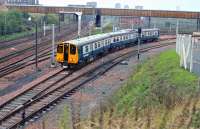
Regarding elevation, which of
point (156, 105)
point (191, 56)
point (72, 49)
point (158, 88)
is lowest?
point (158, 88)

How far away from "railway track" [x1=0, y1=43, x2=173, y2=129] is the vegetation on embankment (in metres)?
3.34

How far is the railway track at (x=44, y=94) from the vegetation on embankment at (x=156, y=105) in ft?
11.0

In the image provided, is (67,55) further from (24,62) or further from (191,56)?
(191,56)

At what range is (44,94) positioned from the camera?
2286 centimetres

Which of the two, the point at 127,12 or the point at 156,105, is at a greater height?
the point at 127,12

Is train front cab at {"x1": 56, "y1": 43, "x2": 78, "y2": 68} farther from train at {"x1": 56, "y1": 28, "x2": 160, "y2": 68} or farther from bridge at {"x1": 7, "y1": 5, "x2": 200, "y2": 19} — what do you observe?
bridge at {"x1": 7, "y1": 5, "x2": 200, "y2": 19}

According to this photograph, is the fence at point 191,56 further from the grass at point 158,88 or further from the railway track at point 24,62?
the railway track at point 24,62

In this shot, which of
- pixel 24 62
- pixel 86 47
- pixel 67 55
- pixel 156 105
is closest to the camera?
pixel 156 105

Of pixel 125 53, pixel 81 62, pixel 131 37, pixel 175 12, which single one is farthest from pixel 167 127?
pixel 175 12

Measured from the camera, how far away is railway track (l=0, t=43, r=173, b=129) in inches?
733

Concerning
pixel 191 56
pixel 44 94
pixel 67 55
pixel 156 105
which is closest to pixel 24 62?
pixel 67 55

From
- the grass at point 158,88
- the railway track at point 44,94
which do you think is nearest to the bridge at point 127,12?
the railway track at point 44,94

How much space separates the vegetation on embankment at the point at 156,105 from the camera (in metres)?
7.40

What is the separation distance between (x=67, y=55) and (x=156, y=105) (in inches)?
742
